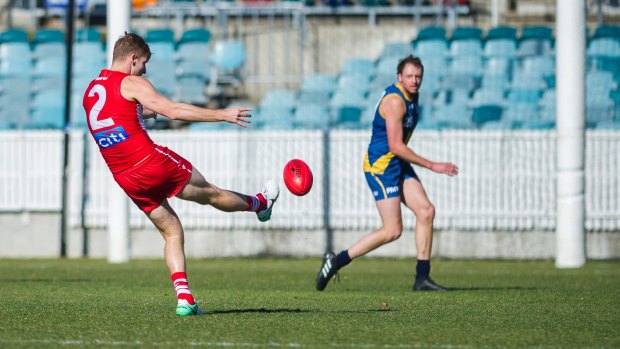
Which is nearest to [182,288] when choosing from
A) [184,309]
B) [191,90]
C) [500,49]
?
[184,309]

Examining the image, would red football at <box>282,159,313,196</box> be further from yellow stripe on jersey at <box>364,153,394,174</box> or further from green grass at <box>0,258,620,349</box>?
yellow stripe on jersey at <box>364,153,394,174</box>

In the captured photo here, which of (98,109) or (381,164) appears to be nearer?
(98,109)

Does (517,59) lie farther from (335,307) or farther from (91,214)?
(335,307)

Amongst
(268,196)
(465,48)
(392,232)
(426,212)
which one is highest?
(465,48)

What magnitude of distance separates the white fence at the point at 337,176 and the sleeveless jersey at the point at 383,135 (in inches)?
229

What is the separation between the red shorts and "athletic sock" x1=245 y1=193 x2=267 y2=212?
2.30ft

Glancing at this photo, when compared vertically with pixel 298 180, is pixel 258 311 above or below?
below

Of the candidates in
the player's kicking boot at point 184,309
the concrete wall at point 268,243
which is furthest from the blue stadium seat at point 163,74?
the player's kicking boot at point 184,309

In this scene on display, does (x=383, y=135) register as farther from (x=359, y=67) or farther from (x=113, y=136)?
(x=359, y=67)

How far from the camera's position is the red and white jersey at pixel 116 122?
8.46m

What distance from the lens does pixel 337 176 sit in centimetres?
1769

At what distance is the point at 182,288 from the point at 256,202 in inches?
43.4

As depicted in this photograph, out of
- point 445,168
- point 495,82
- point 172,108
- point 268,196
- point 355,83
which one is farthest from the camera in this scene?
point 355,83

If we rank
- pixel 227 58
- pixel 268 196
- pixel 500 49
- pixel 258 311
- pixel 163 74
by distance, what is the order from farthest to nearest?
pixel 227 58
pixel 163 74
pixel 500 49
pixel 268 196
pixel 258 311
